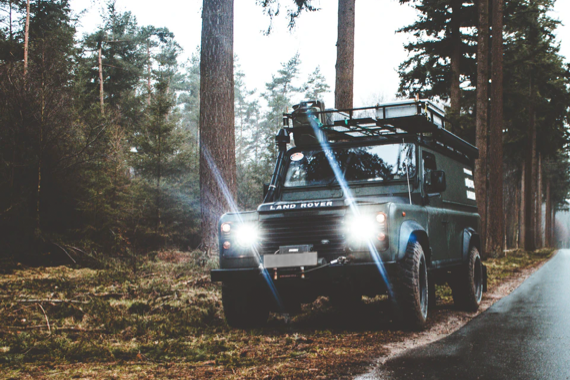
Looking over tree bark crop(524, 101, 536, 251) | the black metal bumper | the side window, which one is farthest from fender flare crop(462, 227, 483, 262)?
tree bark crop(524, 101, 536, 251)

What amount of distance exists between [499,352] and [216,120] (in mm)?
6450

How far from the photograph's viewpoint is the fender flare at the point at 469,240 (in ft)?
26.7

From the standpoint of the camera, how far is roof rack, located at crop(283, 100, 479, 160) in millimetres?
7035

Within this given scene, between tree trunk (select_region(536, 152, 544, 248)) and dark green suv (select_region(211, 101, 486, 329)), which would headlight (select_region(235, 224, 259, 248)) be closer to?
dark green suv (select_region(211, 101, 486, 329))

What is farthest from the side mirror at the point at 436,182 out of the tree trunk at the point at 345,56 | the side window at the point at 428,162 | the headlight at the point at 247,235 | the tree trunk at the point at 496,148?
the tree trunk at the point at 496,148

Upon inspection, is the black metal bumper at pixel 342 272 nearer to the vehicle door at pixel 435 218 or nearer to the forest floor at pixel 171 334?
the forest floor at pixel 171 334

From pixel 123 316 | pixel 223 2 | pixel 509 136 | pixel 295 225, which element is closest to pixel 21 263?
pixel 123 316

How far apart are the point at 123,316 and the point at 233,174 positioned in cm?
393


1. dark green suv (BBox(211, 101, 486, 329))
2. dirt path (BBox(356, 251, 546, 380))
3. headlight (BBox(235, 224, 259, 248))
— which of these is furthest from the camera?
headlight (BBox(235, 224, 259, 248))

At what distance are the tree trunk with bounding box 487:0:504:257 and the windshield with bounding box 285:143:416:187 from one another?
14.1 metres

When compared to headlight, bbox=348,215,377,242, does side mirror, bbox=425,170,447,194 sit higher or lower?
higher

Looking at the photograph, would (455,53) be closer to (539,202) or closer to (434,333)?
(434,333)

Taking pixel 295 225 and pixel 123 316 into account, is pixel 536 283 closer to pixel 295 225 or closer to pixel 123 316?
pixel 295 225

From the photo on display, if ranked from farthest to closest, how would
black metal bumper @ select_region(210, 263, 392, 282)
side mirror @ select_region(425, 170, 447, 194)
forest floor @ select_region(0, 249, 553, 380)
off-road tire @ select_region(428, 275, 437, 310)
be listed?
off-road tire @ select_region(428, 275, 437, 310) < side mirror @ select_region(425, 170, 447, 194) < black metal bumper @ select_region(210, 263, 392, 282) < forest floor @ select_region(0, 249, 553, 380)
